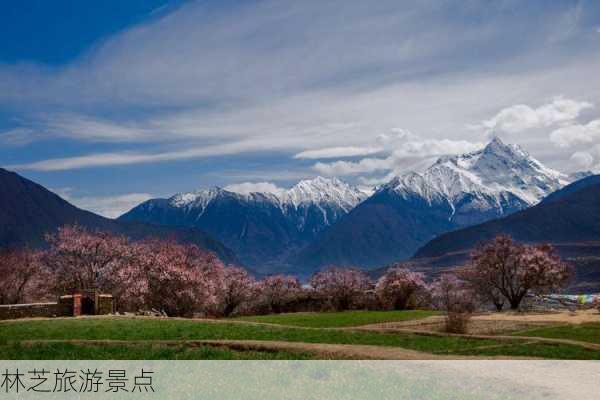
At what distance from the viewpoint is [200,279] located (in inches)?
2079

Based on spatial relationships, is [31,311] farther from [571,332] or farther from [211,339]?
[571,332]

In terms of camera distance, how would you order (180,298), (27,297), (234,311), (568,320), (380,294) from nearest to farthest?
(568,320), (180,298), (27,297), (380,294), (234,311)

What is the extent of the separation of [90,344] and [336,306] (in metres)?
43.8

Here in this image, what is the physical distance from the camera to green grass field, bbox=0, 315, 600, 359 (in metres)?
18.6

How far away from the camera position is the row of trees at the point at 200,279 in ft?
169

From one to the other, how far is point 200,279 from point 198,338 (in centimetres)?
3053

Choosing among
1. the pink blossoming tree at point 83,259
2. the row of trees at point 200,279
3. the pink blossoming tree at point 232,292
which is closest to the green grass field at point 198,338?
the row of trees at point 200,279

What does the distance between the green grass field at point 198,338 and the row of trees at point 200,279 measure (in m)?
20.8

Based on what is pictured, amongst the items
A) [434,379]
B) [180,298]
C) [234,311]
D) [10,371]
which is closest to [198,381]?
[10,371]

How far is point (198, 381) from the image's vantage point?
15.2m

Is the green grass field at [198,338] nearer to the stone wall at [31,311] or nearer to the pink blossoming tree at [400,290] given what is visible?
the stone wall at [31,311]

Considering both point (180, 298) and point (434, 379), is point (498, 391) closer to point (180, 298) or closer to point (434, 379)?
point (434, 379)

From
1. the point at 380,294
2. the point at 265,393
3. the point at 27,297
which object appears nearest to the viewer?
the point at 265,393

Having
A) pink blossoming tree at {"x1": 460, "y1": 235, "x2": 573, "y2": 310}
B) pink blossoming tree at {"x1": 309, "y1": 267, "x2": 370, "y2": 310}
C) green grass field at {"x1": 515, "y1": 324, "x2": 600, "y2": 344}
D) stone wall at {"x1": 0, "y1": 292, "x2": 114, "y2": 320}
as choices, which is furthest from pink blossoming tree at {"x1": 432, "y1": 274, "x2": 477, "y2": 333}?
stone wall at {"x1": 0, "y1": 292, "x2": 114, "y2": 320}
